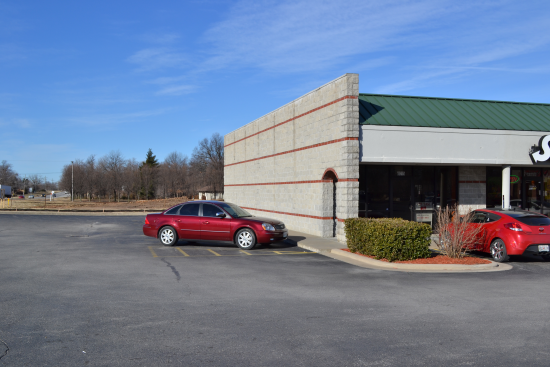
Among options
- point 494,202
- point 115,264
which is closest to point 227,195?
point 494,202

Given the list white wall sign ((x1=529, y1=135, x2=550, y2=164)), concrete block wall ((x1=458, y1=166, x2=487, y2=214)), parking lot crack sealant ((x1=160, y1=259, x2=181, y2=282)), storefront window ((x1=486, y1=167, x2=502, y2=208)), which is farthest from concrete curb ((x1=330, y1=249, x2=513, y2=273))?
storefront window ((x1=486, y1=167, x2=502, y2=208))

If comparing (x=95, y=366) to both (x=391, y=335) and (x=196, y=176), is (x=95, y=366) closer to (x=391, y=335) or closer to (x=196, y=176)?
(x=391, y=335)

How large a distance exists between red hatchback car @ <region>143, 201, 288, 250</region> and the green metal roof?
562 cm

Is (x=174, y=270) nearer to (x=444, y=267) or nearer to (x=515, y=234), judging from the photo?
(x=444, y=267)

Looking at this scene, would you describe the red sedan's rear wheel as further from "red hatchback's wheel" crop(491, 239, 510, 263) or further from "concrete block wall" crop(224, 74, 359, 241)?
"red hatchback's wheel" crop(491, 239, 510, 263)

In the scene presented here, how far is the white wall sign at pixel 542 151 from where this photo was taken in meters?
18.3

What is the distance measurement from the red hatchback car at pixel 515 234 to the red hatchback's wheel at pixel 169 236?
10.0 metres

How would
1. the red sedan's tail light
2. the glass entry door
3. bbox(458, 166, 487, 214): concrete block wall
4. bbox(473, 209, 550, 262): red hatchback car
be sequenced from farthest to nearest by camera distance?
the glass entry door, bbox(458, 166, 487, 214): concrete block wall, the red sedan's tail light, bbox(473, 209, 550, 262): red hatchback car

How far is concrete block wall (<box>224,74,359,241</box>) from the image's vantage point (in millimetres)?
16312

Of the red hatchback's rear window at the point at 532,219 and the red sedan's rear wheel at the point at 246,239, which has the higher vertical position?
the red hatchback's rear window at the point at 532,219

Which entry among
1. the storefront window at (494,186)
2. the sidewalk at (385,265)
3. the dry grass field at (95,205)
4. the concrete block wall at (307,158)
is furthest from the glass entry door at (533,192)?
the dry grass field at (95,205)

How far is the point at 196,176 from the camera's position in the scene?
8856 centimetres

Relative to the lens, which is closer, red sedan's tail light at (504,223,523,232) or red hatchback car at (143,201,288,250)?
red sedan's tail light at (504,223,523,232)

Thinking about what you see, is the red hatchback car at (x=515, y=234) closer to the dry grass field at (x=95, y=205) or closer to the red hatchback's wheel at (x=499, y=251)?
the red hatchback's wheel at (x=499, y=251)
